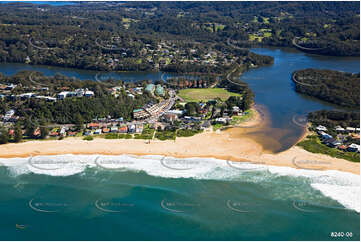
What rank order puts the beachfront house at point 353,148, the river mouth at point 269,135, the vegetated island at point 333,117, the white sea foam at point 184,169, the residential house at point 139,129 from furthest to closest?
the residential house at point 139,129
the river mouth at point 269,135
the vegetated island at point 333,117
the beachfront house at point 353,148
the white sea foam at point 184,169

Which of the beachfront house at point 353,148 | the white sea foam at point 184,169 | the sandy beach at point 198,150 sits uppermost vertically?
the beachfront house at point 353,148

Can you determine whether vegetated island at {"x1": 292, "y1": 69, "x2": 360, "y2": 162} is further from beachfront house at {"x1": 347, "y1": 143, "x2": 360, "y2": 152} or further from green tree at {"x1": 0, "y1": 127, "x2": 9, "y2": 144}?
green tree at {"x1": 0, "y1": 127, "x2": 9, "y2": 144}

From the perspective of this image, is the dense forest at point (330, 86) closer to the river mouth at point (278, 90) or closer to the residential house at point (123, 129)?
the river mouth at point (278, 90)

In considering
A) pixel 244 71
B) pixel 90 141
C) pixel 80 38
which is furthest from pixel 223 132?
pixel 80 38

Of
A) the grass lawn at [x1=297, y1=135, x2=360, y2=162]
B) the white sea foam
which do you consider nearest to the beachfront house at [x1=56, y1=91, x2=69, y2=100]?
the white sea foam

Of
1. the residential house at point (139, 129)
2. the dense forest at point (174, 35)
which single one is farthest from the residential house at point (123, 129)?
the dense forest at point (174, 35)

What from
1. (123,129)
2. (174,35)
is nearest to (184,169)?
(123,129)
